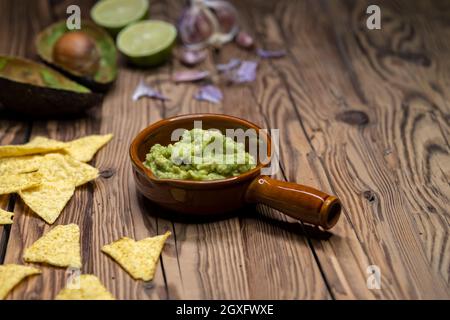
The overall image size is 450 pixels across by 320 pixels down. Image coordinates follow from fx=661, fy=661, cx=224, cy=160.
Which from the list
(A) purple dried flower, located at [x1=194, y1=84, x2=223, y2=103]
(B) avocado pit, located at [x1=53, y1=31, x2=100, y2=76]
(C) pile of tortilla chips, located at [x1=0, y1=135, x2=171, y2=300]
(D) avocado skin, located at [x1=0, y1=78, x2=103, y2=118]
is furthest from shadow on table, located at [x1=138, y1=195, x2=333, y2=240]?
(B) avocado pit, located at [x1=53, y1=31, x2=100, y2=76]

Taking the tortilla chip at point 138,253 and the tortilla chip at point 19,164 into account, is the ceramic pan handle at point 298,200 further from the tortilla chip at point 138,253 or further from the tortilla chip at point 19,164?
the tortilla chip at point 19,164

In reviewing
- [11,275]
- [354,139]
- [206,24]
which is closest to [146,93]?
[206,24]

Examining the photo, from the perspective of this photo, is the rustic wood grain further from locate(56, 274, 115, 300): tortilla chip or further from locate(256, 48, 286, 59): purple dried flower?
locate(56, 274, 115, 300): tortilla chip

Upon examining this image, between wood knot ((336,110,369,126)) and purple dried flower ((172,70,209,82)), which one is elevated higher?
wood knot ((336,110,369,126))

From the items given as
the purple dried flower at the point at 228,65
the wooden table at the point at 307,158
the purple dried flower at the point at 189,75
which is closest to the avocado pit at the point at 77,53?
the wooden table at the point at 307,158
